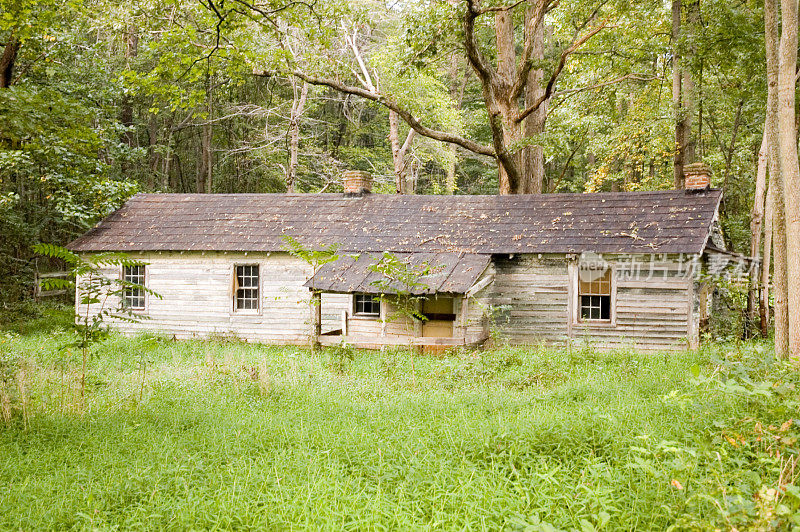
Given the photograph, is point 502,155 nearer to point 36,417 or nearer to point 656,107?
point 656,107

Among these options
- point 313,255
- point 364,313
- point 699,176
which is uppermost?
point 699,176

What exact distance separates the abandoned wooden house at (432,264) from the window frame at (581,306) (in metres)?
Answer: 0.04

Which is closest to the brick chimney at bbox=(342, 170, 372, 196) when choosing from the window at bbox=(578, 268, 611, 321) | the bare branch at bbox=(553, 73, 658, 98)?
the bare branch at bbox=(553, 73, 658, 98)

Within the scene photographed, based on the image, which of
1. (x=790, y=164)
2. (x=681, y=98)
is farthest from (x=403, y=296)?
(x=681, y=98)

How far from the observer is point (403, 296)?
47.5 feet

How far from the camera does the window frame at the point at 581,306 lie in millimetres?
15516

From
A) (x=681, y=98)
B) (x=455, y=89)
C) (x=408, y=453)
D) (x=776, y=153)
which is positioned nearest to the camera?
(x=408, y=453)

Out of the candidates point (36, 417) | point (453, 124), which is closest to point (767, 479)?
point (36, 417)

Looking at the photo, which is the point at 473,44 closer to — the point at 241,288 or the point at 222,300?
the point at 241,288

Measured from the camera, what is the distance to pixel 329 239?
58.3 feet

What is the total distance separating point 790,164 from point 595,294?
771 cm

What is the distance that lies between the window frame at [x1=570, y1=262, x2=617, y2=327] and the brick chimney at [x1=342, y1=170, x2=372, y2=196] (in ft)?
25.4

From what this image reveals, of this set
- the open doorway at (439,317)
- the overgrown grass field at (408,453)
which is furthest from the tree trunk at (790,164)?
the open doorway at (439,317)

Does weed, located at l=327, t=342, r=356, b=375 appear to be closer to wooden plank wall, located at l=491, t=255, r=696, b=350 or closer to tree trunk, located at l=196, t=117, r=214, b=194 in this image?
wooden plank wall, located at l=491, t=255, r=696, b=350
